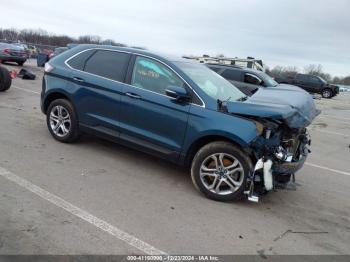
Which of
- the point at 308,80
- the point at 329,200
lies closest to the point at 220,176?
the point at 329,200

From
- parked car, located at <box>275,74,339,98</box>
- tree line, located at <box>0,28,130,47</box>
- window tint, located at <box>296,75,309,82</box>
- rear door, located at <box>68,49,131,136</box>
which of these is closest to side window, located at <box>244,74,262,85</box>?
rear door, located at <box>68,49,131,136</box>

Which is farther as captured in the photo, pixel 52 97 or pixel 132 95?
pixel 52 97

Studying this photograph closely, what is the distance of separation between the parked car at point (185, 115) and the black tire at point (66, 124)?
0.02 metres

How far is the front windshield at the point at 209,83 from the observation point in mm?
5423

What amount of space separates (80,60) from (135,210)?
313cm

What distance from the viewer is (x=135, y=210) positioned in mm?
4398

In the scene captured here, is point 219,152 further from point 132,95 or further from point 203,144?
point 132,95

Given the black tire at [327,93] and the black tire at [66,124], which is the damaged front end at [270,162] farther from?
the black tire at [327,93]

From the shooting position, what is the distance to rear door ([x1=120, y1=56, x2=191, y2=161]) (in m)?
5.27

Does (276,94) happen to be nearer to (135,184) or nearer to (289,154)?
(289,154)

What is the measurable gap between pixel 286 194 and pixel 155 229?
2.35 m

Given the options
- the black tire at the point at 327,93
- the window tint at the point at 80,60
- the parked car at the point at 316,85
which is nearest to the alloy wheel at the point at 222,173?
the window tint at the point at 80,60

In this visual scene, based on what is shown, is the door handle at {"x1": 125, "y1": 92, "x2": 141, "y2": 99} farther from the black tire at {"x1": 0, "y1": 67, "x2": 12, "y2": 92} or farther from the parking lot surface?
the black tire at {"x1": 0, "y1": 67, "x2": 12, "y2": 92}

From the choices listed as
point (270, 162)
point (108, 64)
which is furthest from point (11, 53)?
point (270, 162)
